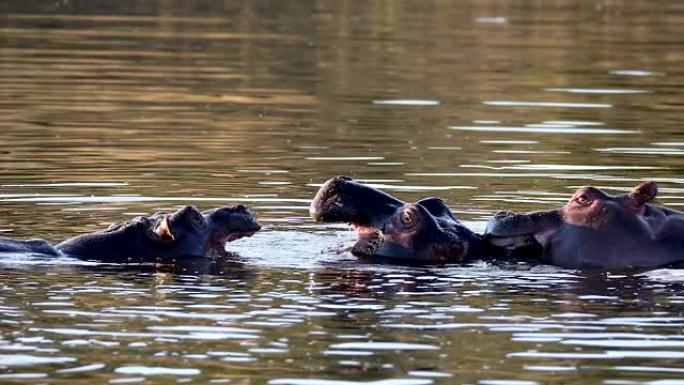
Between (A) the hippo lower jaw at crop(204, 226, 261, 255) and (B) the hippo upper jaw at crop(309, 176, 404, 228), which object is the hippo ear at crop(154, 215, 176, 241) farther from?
(B) the hippo upper jaw at crop(309, 176, 404, 228)

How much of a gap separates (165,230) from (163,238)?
20 cm

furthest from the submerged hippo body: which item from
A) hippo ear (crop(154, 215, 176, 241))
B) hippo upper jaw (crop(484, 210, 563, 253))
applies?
hippo upper jaw (crop(484, 210, 563, 253))

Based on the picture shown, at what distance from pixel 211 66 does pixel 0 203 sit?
1661 centimetres

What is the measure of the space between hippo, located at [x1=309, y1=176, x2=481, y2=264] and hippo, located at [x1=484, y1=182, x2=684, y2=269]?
24 centimetres

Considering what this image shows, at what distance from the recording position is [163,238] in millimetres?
11539

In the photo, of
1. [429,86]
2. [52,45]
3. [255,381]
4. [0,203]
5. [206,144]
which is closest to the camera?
[255,381]

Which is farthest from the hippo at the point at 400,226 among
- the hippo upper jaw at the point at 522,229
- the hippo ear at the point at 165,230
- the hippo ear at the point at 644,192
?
the hippo ear at the point at 644,192

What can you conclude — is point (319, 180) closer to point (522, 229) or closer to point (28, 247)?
point (522, 229)

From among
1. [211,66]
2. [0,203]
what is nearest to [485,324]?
[0,203]

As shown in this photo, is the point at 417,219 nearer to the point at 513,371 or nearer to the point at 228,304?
the point at 228,304

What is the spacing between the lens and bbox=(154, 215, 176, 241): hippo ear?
36.9ft

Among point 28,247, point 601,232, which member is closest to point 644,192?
point 601,232

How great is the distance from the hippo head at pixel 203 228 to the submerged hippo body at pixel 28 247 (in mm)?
713

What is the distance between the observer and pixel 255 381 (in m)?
8.05
